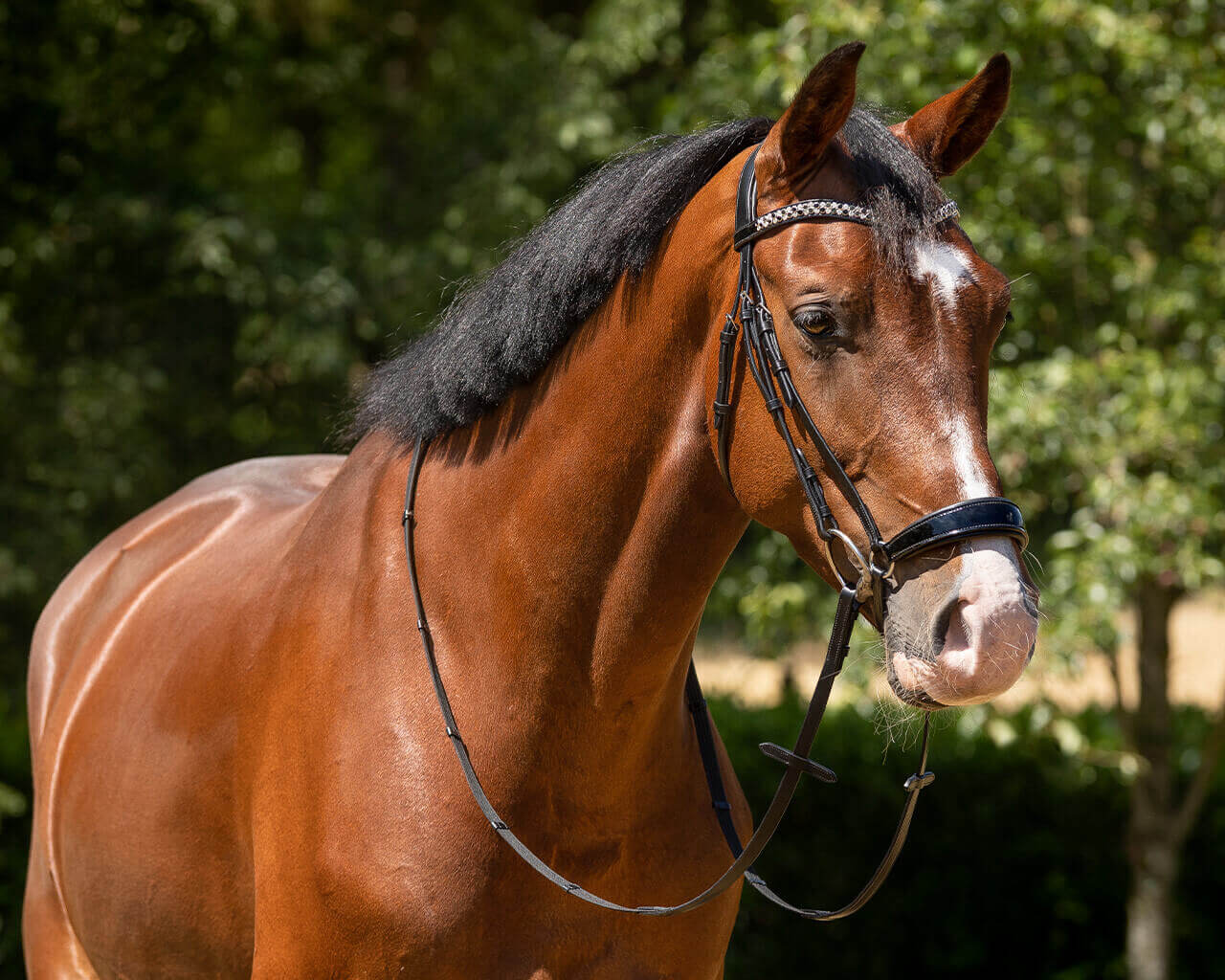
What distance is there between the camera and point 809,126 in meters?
1.92

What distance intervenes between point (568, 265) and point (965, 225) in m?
2.57

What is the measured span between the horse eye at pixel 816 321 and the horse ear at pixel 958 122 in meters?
0.40

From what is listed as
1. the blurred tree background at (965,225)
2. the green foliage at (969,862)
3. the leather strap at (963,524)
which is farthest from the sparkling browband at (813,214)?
the green foliage at (969,862)

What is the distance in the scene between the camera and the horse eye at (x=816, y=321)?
1827mm

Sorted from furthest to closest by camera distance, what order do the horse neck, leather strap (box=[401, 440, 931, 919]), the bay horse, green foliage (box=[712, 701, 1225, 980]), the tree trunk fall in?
green foliage (box=[712, 701, 1225, 980]), the tree trunk, the horse neck, leather strap (box=[401, 440, 931, 919]), the bay horse

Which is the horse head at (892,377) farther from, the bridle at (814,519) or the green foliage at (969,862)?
the green foliage at (969,862)

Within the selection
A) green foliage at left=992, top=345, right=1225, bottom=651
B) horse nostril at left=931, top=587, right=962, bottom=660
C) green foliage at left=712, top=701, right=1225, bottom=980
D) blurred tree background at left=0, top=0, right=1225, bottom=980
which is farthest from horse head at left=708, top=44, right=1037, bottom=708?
green foliage at left=712, top=701, right=1225, bottom=980

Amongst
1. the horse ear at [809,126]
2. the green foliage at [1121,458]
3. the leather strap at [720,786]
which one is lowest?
the green foliage at [1121,458]

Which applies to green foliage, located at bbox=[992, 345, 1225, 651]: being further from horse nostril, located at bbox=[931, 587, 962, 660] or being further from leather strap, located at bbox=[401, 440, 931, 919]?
horse nostril, located at bbox=[931, 587, 962, 660]

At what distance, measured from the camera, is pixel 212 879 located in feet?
8.54

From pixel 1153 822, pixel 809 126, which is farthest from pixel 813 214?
pixel 1153 822

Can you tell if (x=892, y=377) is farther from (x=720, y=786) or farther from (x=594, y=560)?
(x=720, y=786)

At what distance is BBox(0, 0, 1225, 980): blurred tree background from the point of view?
450 centimetres

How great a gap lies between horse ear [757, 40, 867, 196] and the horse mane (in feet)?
0.25
